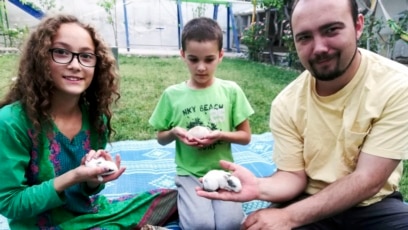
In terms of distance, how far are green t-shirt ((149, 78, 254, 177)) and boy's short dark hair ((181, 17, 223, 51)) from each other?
0.94 ft

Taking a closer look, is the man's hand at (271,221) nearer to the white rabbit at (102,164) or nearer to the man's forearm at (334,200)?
the man's forearm at (334,200)

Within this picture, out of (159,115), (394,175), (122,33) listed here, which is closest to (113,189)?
(159,115)

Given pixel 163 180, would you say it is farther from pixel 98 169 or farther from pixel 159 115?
pixel 98 169

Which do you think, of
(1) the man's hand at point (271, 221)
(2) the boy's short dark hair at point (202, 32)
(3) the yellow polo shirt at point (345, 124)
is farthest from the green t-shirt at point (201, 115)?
(1) the man's hand at point (271, 221)

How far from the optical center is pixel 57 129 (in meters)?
1.67

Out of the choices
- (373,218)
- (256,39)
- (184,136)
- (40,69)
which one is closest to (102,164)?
(40,69)

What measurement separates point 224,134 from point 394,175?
883mm

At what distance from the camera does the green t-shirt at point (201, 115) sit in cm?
222

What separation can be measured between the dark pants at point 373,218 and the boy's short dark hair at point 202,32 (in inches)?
45.8

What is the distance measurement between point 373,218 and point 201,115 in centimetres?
108

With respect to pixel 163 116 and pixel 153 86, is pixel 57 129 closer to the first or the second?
pixel 163 116

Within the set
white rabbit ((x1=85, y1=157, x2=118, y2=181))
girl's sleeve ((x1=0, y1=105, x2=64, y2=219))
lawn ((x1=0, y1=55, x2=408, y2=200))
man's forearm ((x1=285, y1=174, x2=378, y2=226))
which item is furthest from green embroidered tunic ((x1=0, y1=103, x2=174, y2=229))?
man's forearm ((x1=285, y1=174, x2=378, y2=226))

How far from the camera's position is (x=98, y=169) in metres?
1.48

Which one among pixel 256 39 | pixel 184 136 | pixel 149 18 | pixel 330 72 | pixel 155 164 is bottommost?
pixel 155 164
